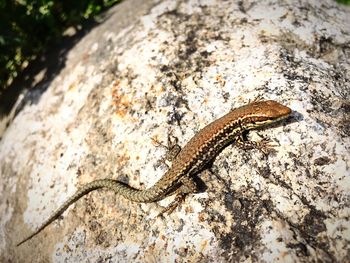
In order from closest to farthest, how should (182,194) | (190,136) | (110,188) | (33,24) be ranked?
1. (182,194)
2. (110,188)
3. (190,136)
4. (33,24)

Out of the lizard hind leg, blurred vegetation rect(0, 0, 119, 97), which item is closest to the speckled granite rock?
the lizard hind leg

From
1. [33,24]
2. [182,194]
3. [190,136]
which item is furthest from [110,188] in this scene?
[33,24]

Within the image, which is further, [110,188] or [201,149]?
[110,188]

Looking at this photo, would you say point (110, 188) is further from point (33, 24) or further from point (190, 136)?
point (33, 24)

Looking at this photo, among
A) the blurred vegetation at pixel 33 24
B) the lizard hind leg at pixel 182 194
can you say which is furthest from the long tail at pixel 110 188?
the blurred vegetation at pixel 33 24

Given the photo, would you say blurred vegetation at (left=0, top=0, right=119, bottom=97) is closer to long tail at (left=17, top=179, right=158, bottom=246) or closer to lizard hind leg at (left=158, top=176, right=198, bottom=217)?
long tail at (left=17, top=179, right=158, bottom=246)

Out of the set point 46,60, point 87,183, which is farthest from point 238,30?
point 46,60
